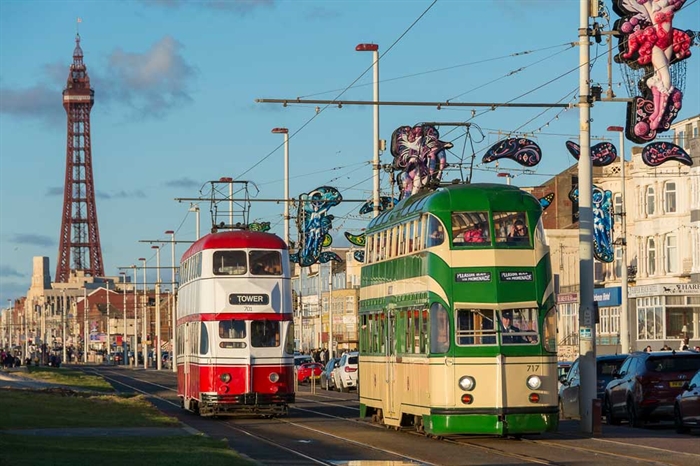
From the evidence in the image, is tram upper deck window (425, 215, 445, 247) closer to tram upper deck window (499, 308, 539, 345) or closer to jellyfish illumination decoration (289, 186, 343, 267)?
tram upper deck window (499, 308, 539, 345)

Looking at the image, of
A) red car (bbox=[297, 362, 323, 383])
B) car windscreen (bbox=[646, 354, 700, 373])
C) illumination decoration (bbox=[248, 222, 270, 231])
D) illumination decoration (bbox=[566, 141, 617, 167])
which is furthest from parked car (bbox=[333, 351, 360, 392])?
car windscreen (bbox=[646, 354, 700, 373])

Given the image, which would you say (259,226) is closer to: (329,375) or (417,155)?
(329,375)

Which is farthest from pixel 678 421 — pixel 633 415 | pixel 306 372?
pixel 306 372

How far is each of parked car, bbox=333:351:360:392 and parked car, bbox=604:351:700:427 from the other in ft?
82.8

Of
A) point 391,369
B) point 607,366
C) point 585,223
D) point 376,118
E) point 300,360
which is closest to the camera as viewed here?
point 391,369

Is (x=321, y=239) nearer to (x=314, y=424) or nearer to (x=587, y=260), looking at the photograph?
(x=314, y=424)

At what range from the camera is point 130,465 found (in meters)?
20.5

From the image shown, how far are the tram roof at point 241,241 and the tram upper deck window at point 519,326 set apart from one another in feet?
36.3

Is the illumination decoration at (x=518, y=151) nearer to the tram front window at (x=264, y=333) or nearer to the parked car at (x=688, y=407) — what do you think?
the tram front window at (x=264, y=333)

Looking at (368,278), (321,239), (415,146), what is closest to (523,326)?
(368,278)

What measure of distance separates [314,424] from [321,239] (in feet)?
66.3

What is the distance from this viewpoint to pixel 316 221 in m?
53.6

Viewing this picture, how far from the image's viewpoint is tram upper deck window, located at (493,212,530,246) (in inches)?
1039

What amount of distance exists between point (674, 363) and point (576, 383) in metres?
3.86
